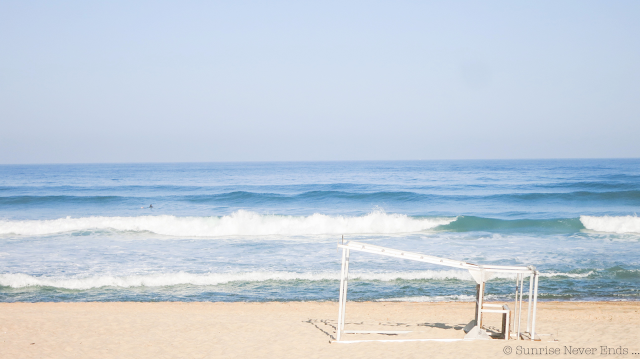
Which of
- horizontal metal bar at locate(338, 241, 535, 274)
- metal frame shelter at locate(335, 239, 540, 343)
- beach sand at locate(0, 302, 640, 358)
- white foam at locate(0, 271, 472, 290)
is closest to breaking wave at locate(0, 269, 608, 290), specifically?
white foam at locate(0, 271, 472, 290)

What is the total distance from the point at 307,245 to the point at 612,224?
14551mm

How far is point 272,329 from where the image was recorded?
8.13 m

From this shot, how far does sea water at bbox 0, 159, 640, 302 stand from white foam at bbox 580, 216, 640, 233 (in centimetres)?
8

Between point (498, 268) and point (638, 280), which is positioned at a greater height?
point (498, 268)

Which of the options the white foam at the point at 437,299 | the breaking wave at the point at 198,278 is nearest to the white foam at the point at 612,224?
the breaking wave at the point at 198,278

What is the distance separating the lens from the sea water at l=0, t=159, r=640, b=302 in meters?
11.6

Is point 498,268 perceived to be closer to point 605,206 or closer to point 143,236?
point 143,236

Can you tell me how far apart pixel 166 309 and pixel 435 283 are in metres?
6.81

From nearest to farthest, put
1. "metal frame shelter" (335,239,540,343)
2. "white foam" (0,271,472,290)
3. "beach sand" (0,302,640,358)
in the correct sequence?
"metal frame shelter" (335,239,540,343), "beach sand" (0,302,640,358), "white foam" (0,271,472,290)

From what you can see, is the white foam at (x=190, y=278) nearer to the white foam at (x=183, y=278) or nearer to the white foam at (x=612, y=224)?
the white foam at (x=183, y=278)

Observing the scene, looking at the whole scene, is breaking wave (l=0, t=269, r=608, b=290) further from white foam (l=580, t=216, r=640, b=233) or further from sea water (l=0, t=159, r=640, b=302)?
white foam (l=580, t=216, r=640, b=233)

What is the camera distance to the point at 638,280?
12.1m

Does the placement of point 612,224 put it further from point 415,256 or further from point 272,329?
point 272,329

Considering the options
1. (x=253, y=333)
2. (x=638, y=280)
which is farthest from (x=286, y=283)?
(x=638, y=280)
